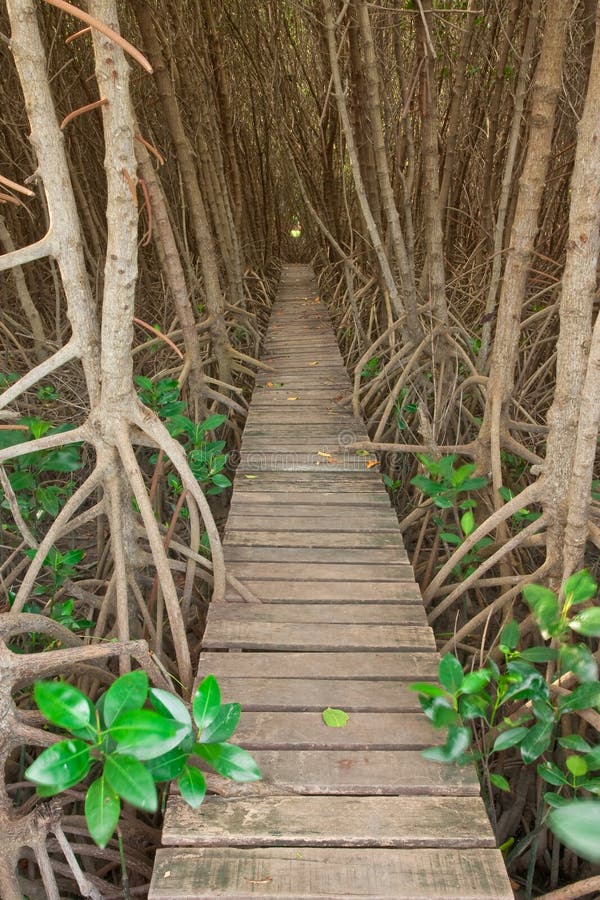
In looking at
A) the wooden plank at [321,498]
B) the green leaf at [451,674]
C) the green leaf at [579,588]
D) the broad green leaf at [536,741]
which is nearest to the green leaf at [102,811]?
the green leaf at [451,674]

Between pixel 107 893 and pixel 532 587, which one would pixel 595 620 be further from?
pixel 107 893

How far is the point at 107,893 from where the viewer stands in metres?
1.54

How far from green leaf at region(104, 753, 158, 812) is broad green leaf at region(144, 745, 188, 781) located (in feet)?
0.55

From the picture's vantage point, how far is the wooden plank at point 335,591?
6.79 feet

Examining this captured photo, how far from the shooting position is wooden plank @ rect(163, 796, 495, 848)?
1299mm

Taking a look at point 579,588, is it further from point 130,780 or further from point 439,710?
point 130,780

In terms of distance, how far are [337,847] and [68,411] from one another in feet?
11.3

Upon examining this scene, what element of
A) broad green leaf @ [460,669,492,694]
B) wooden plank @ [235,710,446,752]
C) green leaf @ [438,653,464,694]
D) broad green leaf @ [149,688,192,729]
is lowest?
wooden plank @ [235,710,446,752]

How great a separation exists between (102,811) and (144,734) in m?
0.13

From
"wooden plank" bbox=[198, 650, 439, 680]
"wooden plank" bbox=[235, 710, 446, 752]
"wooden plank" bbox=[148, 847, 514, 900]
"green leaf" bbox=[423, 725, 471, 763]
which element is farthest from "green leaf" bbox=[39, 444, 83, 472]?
"green leaf" bbox=[423, 725, 471, 763]

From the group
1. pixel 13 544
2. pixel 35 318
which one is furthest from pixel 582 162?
pixel 35 318

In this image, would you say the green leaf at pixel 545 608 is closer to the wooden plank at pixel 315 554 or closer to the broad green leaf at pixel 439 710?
the broad green leaf at pixel 439 710

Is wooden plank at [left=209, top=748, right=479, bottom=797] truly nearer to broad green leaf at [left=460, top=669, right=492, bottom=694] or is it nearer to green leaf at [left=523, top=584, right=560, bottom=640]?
broad green leaf at [left=460, top=669, right=492, bottom=694]

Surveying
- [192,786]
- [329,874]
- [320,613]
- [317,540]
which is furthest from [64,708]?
[317,540]
